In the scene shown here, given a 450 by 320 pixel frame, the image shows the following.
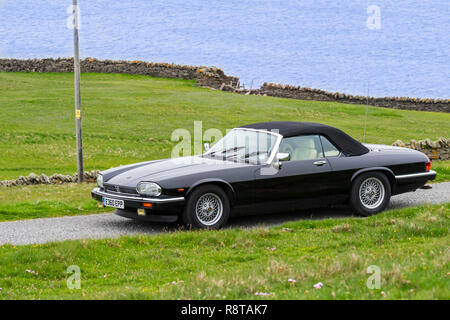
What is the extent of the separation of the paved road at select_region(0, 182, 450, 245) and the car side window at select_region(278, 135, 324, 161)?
1018 millimetres

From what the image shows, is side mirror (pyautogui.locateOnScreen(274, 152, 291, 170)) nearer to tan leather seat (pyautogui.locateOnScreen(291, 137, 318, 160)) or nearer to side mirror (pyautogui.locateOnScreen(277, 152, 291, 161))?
side mirror (pyautogui.locateOnScreen(277, 152, 291, 161))

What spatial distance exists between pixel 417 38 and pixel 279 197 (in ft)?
320

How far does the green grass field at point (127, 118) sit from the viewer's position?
18.7 m

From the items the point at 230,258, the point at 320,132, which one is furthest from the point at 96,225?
the point at 320,132

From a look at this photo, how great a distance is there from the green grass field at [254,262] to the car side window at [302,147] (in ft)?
3.58

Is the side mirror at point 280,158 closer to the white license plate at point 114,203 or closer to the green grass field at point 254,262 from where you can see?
the green grass field at point 254,262

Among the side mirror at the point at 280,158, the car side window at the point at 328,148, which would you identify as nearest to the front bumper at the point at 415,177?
the car side window at the point at 328,148

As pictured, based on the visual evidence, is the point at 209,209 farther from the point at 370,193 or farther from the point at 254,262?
the point at 370,193

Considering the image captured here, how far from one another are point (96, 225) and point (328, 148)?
12.5 ft

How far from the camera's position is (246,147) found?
9500mm

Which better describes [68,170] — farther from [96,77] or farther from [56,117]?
[96,77]

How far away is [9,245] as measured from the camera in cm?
780

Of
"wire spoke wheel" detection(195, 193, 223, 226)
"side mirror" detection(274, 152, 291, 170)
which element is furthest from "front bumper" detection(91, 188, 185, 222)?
"side mirror" detection(274, 152, 291, 170)
